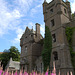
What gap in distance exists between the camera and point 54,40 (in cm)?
1989

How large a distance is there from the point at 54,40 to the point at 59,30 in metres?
2.67

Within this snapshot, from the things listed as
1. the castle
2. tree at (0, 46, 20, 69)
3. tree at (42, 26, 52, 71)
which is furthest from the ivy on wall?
tree at (0, 46, 20, 69)

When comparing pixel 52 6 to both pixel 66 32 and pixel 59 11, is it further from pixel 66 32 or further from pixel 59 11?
pixel 66 32

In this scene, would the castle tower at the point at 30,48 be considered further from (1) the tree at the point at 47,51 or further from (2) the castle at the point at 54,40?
(1) the tree at the point at 47,51

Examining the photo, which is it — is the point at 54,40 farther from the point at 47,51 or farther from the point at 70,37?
the point at 70,37

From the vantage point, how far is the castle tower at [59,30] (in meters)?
16.1

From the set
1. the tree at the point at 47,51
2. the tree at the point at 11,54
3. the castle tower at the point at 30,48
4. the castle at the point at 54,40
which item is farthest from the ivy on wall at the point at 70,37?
the tree at the point at 11,54

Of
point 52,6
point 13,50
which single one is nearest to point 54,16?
point 52,6

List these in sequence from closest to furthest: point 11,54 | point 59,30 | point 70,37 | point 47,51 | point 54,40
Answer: point 70,37
point 59,30
point 47,51
point 54,40
point 11,54

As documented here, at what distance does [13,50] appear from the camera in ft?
153

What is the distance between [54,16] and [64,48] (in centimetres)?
737

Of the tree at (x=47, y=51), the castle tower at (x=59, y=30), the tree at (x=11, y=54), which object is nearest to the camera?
the castle tower at (x=59, y=30)

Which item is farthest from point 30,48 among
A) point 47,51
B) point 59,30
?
point 59,30

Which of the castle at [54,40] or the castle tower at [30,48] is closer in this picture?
the castle at [54,40]
